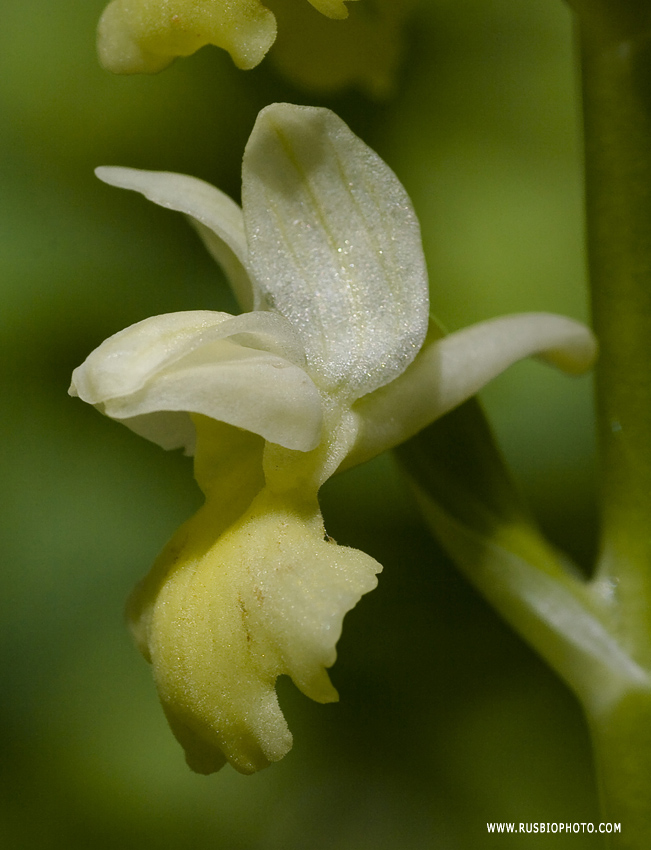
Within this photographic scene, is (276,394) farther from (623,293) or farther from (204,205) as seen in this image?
(623,293)

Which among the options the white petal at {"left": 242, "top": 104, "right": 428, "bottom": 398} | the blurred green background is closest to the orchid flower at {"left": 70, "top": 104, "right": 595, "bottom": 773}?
the white petal at {"left": 242, "top": 104, "right": 428, "bottom": 398}

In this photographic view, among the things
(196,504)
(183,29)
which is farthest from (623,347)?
(196,504)

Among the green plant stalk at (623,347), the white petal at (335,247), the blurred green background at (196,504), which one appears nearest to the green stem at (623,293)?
the green plant stalk at (623,347)

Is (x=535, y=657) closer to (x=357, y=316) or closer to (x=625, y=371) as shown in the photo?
(x=625, y=371)

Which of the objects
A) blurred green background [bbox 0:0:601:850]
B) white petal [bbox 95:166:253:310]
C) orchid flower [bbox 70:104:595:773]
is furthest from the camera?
blurred green background [bbox 0:0:601:850]

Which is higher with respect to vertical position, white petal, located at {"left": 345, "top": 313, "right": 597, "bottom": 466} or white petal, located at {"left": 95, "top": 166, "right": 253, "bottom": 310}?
white petal, located at {"left": 95, "top": 166, "right": 253, "bottom": 310}

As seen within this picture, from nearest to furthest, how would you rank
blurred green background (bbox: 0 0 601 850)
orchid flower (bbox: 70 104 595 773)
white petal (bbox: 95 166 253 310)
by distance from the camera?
orchid flower (bbox: 70 104 595 773), white petal (bbox: 95 166 253 310), blurred green background (bbox: 0 0 601 850)

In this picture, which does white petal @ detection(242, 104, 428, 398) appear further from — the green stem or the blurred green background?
the blurred green background

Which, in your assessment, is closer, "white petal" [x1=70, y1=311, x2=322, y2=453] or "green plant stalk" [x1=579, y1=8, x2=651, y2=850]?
"white petal" [x1=70, y1=311, x2=322, y2=453]
